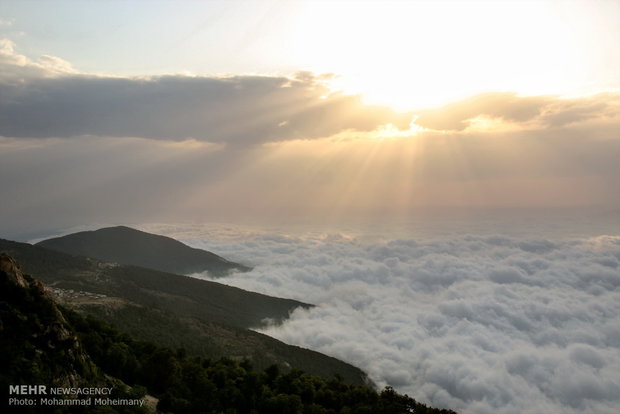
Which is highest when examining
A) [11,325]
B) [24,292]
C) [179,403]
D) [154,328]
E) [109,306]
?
[24,292]

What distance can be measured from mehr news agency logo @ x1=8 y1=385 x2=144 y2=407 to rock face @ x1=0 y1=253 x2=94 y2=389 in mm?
707

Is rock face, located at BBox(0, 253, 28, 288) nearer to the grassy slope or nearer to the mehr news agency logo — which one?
the mehr news agency logo

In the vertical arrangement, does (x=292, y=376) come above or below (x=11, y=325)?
below

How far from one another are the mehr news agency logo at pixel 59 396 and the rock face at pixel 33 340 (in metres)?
0.71

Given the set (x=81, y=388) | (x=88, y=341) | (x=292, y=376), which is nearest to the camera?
(x=81, y=388)

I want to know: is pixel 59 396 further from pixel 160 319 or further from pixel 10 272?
pixel 160 319

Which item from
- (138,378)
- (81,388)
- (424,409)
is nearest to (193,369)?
(138,378)

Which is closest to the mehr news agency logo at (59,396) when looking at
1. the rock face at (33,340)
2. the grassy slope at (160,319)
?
the rock face at (33,340)

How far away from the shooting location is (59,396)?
34.8 m

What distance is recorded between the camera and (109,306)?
125938 mm

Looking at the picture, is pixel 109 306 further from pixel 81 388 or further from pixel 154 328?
pixel 81 388

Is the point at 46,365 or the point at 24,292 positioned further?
the point at 24,292

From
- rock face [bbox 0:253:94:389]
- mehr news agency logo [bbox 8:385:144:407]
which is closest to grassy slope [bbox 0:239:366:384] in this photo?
mehr news agency logo [bbox 8:385:144:407]

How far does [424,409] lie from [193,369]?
4543cm
